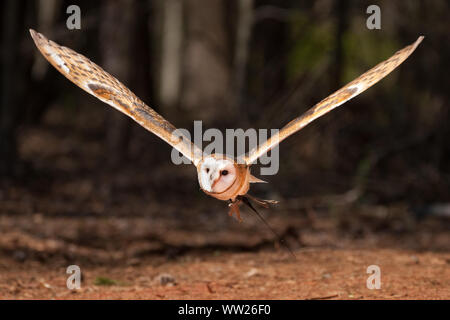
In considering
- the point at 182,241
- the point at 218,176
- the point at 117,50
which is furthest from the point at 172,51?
the point at 218,176

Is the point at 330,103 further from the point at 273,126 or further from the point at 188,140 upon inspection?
the point at 273,126

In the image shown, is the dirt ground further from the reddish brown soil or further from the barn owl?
the barn owl

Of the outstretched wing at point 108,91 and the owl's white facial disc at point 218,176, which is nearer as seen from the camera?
the owl's white facial disc at point 218,176

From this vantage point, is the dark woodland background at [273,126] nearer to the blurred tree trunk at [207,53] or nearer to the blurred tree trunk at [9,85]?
the blurred tree trunk at [9,85]

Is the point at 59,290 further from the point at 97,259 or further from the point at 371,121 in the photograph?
the point at 371,121

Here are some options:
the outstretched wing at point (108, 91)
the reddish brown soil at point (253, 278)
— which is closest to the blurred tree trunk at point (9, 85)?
the reddish brown soil at point (253, 278)

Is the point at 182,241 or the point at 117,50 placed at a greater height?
the point at 117,50

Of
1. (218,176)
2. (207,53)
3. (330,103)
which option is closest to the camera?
(218,176)
